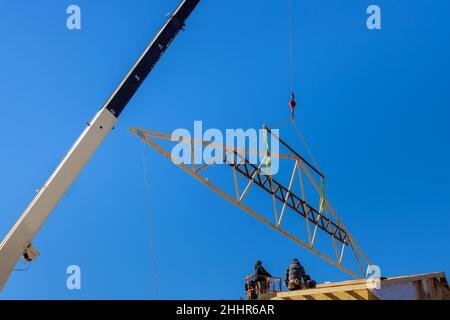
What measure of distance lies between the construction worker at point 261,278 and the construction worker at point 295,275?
844 mm

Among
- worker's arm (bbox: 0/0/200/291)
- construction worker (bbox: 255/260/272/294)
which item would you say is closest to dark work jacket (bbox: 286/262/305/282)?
construction worker (bbox: 255/260/272/294)

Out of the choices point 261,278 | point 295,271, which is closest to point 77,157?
point 261,278

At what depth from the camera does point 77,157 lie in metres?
16.4

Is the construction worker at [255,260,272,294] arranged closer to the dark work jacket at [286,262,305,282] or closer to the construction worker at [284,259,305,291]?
the construction worker at [284,259,305,291]

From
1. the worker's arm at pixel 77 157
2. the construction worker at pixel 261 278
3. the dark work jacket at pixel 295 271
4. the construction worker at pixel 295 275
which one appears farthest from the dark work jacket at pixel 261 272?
the worker's arm at pixel 77 157

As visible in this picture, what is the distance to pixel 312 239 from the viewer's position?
21.3 metres

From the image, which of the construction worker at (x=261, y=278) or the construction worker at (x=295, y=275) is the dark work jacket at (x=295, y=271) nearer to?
the construction worker at (x=295, y=275)

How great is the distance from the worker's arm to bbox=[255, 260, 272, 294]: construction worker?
754 centimetres

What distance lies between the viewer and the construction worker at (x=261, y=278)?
16.2 meters
